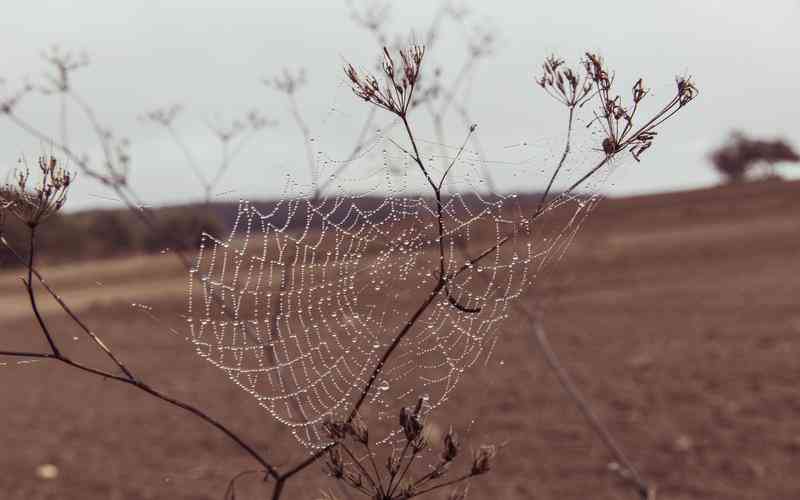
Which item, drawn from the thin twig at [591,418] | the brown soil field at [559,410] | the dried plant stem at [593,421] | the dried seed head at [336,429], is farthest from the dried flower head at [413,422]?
the thin twig at [591,418]

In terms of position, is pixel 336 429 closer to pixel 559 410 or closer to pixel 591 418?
pixel 591 418

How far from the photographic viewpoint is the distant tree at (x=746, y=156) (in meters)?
53.7

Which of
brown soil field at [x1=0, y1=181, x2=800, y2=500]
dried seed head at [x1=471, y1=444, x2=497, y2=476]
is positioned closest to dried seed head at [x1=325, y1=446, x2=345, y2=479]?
dried seed head at [x1=471, y1=444, x2=497, y2=476]

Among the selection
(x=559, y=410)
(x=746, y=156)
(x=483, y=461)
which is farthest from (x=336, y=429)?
(x=746, y=156)

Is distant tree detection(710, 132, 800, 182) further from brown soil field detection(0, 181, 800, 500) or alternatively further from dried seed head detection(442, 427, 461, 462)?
dried seed head detection(442, 427, 461, 462)

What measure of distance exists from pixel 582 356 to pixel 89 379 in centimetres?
694

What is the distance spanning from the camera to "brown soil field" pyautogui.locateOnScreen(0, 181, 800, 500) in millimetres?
7070

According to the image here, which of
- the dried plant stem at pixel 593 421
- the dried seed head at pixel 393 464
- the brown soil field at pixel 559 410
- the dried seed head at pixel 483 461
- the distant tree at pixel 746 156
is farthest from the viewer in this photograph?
the distant tree at pixel 746 156

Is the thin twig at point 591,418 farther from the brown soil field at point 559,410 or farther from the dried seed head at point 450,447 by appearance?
the dried seed head at point 450,447

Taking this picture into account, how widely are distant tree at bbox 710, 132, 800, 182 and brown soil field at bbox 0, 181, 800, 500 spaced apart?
38.1 metres

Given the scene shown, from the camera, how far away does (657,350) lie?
1114 centimetres

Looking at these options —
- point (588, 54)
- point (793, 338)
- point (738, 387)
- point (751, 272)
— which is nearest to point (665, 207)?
point (751, 272)

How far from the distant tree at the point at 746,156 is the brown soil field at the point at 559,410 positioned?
38.1m

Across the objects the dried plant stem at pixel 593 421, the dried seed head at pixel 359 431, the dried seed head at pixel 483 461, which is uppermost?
the dried seed head at pixel 359 431
